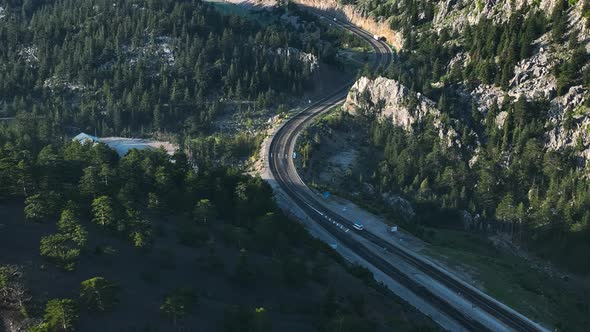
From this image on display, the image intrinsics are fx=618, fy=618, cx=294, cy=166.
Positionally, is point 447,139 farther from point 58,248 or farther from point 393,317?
point 58,248

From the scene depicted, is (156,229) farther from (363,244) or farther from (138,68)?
(138,68)

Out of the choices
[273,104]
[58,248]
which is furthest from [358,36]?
[58,248]

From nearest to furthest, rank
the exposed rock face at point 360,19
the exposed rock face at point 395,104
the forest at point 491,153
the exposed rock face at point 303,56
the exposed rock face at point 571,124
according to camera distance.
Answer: the forest at point 491,153 → the exposed rock face at point 571,124 → the exposed rock face at point 395,104 → the exposed rock face at point 303,56 → the exposed rock face at point 360,19

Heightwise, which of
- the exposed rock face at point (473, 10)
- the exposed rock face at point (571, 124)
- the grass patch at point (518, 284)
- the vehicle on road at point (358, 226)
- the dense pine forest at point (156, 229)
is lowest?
the grass patch at point (518, 284)

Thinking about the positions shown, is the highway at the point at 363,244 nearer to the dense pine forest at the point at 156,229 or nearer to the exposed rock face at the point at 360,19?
the dense pine forest at the point at 156,229

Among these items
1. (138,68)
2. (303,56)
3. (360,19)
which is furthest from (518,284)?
(360,19)

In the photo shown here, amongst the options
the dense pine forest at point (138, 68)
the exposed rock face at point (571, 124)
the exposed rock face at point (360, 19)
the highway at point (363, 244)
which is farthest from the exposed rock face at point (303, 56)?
the exposed rock face at point (571, 124)
